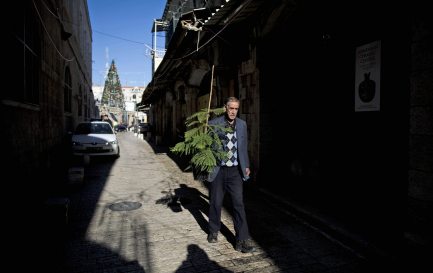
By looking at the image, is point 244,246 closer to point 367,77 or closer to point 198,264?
point 198,264

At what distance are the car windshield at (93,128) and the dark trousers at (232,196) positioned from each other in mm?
10742

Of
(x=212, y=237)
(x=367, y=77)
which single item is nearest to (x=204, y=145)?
(x=212, y=237)

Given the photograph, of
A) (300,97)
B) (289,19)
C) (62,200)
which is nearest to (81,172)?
(62,200)

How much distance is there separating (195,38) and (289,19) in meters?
3.02

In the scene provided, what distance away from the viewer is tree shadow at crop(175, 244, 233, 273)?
11.6 ft

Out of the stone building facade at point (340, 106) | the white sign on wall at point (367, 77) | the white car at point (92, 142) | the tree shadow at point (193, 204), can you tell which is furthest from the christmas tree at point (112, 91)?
the white sign on wall at point (367, 77)

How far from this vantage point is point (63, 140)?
12.9 m

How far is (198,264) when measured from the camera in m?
3.66

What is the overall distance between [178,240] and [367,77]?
12.4 feet

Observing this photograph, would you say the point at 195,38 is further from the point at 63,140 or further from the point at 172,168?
the point at 63,140

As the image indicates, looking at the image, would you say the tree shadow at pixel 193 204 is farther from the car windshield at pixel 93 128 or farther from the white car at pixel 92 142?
the car windshield at pixel 93 128

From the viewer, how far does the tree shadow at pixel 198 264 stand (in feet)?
11.6

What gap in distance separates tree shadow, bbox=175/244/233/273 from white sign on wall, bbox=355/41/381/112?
125 inches

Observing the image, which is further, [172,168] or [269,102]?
[172,168]
